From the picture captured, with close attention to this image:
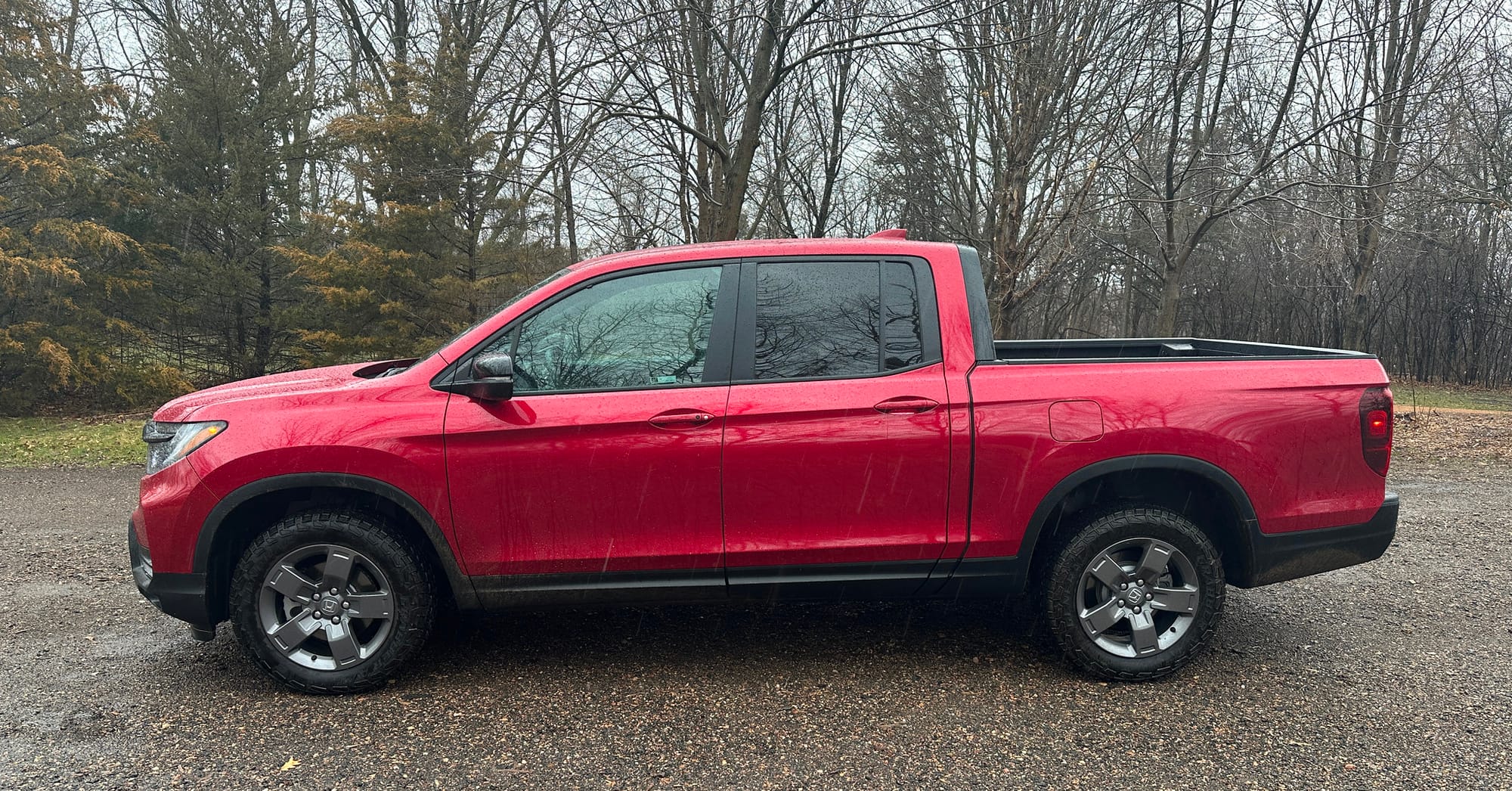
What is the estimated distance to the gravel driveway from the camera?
3008 mm

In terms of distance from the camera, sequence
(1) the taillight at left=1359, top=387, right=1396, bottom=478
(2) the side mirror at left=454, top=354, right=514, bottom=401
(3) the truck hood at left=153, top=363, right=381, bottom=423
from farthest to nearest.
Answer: (1) the taillight at left=1359, top=387, right=1396, bottom=478
(3) the truck hood at left=153, top=363, right=381, bottom=423
(2) the side mirror at left=454, top=354, right=514, bottom=401

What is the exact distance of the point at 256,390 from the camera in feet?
12.2

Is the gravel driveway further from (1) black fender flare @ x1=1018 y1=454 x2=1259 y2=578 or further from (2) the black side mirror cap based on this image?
(2) the black side mirror cap

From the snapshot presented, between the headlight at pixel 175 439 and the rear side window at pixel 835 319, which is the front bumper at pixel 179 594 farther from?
the rear side window at pixel 835 319

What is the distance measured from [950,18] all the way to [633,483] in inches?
362

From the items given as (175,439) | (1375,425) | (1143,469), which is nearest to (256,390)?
(175,439)

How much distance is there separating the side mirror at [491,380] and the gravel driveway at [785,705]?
120cm

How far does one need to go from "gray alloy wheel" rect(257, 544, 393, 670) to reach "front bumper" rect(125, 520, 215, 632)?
22 cm

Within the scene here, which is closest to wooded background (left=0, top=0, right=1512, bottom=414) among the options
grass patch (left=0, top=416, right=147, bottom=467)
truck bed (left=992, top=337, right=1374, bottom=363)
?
grass patch (left=0, top=416, right=147, bottom=467)

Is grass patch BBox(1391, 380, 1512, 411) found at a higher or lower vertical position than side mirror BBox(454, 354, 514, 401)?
lower

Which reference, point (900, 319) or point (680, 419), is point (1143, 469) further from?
point (680, 419)

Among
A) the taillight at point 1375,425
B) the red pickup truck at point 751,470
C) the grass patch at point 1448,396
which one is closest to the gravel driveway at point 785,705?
the red pickup truck at point 751,470

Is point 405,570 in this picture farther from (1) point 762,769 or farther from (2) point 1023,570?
(2) point 1023,570

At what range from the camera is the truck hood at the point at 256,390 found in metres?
3.60
